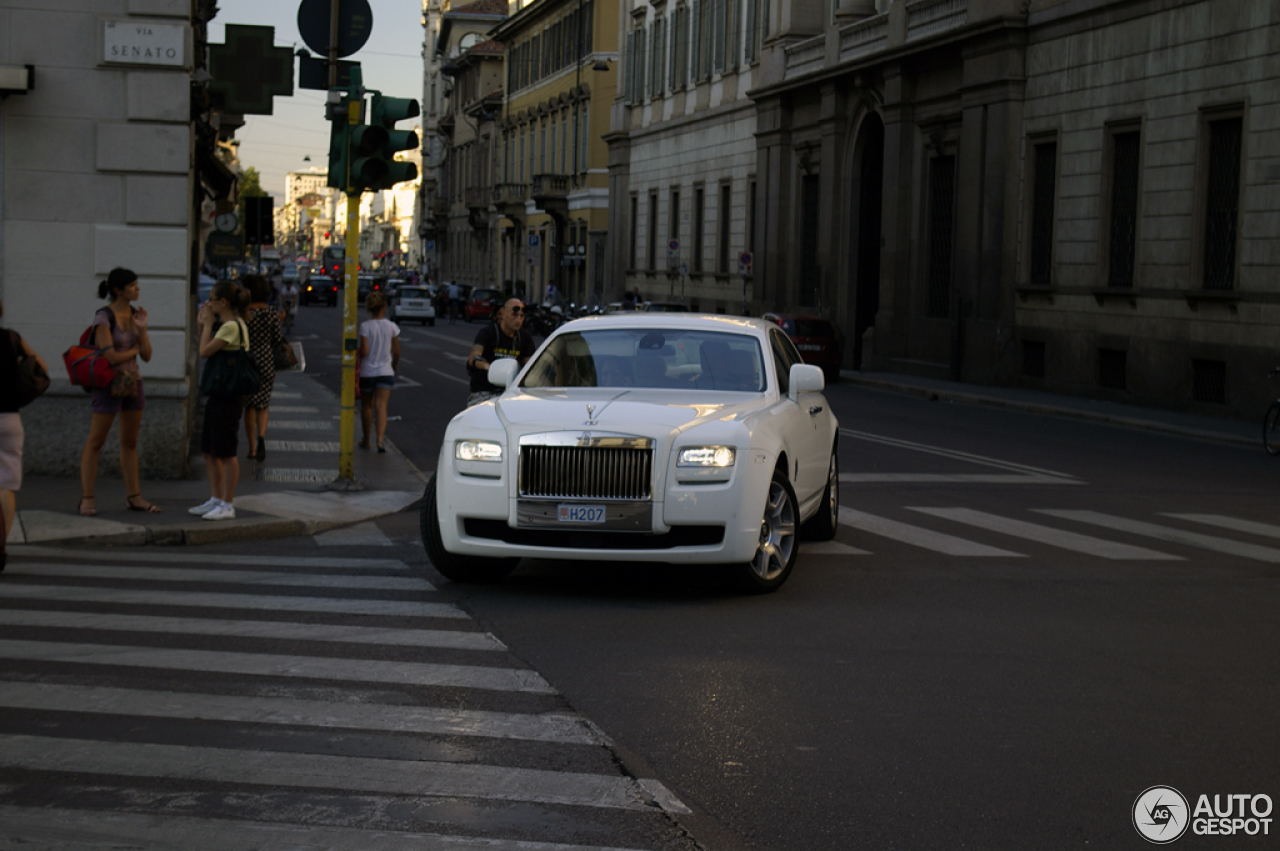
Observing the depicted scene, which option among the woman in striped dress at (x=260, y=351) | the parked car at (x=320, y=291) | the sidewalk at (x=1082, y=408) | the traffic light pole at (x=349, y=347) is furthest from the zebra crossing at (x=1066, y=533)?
the parked car at (x=320, y=291)

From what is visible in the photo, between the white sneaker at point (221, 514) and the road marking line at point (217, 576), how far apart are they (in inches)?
68.0

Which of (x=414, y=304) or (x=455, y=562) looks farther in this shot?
(x=414, y=304)

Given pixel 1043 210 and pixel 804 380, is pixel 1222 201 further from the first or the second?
pixel 804 380

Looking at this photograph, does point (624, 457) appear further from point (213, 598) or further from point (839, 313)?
point (839, 313)

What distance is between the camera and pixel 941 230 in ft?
124

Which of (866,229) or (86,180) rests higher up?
(866,229)

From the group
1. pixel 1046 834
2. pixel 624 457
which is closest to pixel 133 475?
pixel 624 457

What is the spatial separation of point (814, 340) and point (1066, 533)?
23.4m

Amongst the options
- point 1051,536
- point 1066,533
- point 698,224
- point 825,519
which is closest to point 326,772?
point 825,519

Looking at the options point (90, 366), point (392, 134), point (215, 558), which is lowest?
point (215, 558)

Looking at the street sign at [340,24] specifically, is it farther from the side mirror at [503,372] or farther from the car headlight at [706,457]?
the car headlight at [706,457]

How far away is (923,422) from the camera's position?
81.5 ft

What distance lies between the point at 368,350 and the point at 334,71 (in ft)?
15.3

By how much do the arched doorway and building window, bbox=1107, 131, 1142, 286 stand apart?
12.5 metres
